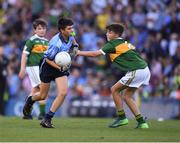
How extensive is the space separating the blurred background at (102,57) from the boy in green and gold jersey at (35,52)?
17.7ft

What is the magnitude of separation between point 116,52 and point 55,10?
14.2 metres

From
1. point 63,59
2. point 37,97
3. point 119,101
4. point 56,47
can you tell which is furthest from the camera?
point 37,97

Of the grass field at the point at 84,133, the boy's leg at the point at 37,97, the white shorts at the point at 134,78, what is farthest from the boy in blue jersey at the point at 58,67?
the white shorts at the point at 134,78

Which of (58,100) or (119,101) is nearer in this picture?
(58,100)

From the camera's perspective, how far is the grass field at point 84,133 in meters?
12.6

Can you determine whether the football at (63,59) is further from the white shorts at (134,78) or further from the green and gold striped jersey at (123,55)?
the white shorts at (134,78)

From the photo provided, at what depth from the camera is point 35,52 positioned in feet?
58.1

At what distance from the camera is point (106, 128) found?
590 inches

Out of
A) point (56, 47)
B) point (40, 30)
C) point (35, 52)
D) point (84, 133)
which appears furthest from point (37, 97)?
point (84, 133)

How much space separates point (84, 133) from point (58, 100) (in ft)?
3.64

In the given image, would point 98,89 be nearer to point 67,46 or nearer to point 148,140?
point 67,46

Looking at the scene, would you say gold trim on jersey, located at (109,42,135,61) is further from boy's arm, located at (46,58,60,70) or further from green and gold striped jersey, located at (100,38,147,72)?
boy's arm, located at (46,58,60,70)

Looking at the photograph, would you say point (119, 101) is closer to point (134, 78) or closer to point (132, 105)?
point (132, 105)

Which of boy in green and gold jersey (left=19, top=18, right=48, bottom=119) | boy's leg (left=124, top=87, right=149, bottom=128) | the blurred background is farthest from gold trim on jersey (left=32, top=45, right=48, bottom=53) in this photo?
the blurred background
